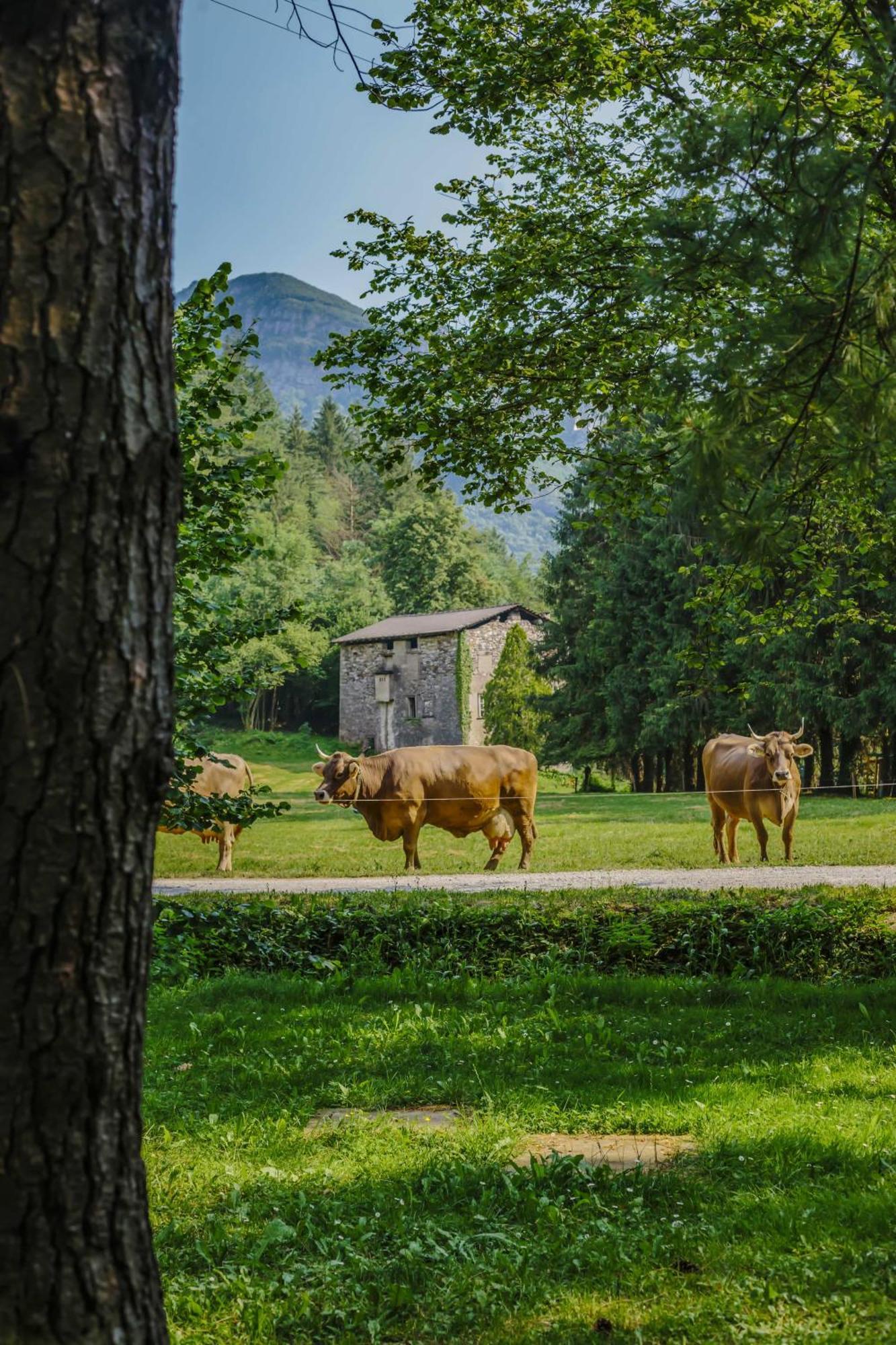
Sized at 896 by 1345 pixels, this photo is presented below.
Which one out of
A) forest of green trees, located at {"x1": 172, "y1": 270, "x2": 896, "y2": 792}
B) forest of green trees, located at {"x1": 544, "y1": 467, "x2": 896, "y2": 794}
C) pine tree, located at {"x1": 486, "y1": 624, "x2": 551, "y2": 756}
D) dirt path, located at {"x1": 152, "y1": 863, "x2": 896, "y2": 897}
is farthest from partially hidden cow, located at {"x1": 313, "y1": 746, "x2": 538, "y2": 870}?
pine tree, located at {"x1": 486, "y1": 624, "x2": 551, "y2": 756}

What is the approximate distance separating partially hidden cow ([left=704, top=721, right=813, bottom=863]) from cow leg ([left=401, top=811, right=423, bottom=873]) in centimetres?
440

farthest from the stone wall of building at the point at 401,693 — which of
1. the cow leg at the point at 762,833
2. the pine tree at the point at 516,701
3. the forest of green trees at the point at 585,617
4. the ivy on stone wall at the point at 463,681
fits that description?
the cow leg at the point at 762,833

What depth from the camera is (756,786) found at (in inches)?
687

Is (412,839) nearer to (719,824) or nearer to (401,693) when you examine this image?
(719,824)

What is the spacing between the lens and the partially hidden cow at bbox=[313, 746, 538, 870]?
17.6 meters

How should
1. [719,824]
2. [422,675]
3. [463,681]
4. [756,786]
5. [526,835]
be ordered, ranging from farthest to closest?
[422,675] → [463,681] → [526,835] → [719,824] → [756,786]

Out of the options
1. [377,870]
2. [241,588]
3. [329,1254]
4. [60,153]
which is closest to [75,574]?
[60,153]

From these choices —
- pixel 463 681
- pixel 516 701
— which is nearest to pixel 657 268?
pixel 516 701

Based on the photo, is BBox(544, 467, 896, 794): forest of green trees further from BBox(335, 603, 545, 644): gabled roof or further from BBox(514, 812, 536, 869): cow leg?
BBox(514, 812, 536, 869): cow leg

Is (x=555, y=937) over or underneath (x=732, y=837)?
underneath

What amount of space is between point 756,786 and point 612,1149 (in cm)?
1335

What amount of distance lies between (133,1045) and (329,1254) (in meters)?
1.82

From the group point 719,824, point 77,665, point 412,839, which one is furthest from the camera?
point 412,839

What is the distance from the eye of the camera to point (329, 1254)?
363cm
